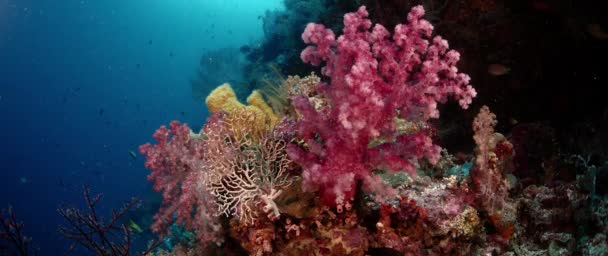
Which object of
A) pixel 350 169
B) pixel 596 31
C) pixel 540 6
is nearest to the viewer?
pixel 350 169

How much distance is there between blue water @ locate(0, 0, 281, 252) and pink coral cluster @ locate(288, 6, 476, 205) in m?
38.5

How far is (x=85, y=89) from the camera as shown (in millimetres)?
86375

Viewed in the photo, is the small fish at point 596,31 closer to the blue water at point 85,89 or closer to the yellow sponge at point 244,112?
the yellow sponge at point 244,112

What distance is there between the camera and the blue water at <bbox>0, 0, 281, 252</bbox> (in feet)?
201

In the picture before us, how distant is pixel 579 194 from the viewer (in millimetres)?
4000

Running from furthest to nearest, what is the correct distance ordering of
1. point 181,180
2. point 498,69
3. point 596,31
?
point 498,69 → point 596,31 → point 181,180

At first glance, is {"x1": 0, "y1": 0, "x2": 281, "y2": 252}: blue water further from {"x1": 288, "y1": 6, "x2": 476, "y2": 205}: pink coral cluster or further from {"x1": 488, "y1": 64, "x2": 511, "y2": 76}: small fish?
{"x1": 288, "y1": 6, "x2": 476, "y2": 205}: pink coral cluster

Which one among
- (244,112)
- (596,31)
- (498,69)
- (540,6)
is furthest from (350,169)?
(596,31)

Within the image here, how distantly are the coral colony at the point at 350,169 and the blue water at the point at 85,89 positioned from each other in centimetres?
3776

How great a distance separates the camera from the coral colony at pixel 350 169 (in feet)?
9.14

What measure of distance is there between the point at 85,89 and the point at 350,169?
99270 mm

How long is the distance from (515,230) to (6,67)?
7952 centimetres

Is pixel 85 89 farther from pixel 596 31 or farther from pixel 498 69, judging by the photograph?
pixel 596 31

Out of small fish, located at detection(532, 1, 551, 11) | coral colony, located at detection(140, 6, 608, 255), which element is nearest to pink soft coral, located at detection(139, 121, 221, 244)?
coral colony, located at detection(140, 6, 608, 255)
